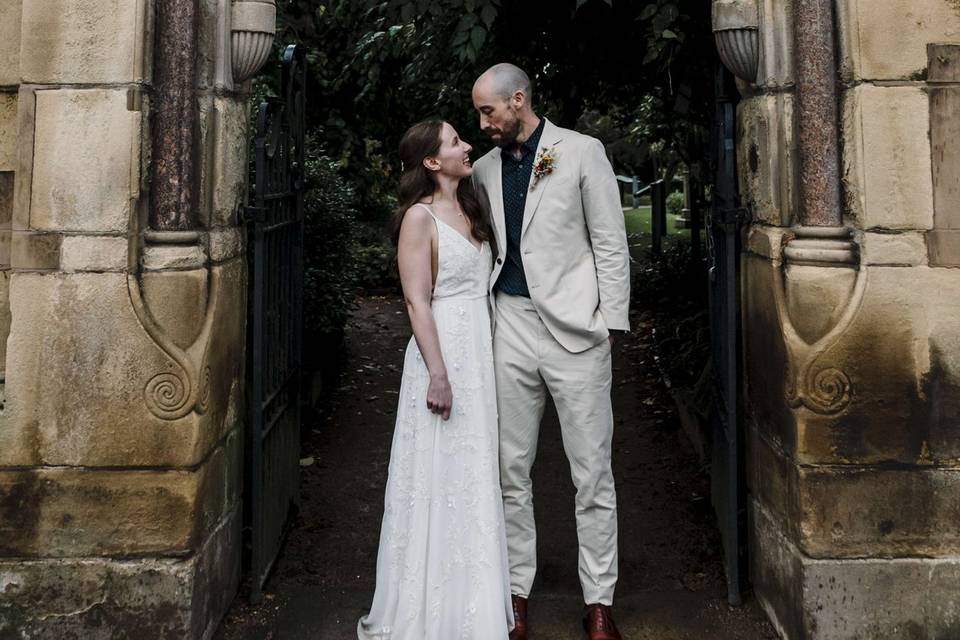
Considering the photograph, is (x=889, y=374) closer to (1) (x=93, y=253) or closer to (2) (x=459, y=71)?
(1) (x=93, y=253)

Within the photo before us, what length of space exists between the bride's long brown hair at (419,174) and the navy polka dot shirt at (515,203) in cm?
14

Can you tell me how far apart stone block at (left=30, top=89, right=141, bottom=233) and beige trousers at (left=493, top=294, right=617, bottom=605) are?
1.48 metres

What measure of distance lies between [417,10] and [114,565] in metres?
2.80

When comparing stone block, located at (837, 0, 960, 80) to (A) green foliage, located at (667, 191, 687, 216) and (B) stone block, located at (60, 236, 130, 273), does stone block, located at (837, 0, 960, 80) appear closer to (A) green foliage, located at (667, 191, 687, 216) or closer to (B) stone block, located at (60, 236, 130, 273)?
(B) stone block, located at (60, 236, 130, 273)

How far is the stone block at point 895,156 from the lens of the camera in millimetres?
3178

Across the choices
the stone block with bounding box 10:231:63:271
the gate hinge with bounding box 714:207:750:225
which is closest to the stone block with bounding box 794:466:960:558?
the gate hinge with bounding box 714:207:750:225

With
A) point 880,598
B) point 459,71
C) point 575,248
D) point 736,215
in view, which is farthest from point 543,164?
point 459,71

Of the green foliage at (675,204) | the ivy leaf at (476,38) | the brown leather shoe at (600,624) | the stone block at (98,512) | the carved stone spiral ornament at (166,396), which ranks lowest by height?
the brown leather shoe at (600,624)

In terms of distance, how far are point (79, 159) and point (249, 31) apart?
0.81m

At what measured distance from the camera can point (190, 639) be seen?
127 inches

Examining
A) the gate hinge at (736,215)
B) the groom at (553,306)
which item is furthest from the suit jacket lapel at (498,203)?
the gate hinge at (736,215)

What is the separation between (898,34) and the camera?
3186 millimetres

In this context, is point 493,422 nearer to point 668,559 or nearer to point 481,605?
point 481,605

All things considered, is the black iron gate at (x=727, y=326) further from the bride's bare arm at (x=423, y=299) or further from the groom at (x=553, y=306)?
the bride's bare arm at (x=423, y=299)
